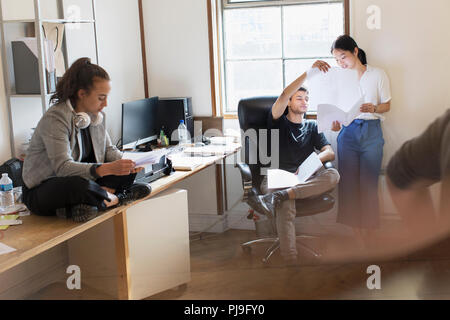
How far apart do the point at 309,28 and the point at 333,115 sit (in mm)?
1295

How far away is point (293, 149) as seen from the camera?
1.06m

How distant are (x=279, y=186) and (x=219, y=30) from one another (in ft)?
5.20

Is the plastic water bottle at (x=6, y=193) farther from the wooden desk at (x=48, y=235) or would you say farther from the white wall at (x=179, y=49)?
the white wall at (x=179, y=49)

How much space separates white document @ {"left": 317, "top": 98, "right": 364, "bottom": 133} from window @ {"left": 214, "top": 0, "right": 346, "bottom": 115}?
1.20 meters

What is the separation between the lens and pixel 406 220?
12.9 inches

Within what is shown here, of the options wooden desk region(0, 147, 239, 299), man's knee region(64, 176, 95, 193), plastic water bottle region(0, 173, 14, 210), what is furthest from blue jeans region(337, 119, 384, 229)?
plastic water bottle region(0, 173, 14, 210)

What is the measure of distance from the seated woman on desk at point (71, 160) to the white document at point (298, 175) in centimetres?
49

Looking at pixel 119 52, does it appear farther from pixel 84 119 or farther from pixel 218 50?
pixel 84 119

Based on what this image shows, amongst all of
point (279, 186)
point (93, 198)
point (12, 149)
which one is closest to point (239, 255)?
point (279, 186)

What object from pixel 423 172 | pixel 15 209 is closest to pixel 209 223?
pixel 15 209

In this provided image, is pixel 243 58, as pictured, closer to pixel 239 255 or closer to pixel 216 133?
pixel 216 133

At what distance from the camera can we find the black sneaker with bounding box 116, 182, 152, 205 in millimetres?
1396

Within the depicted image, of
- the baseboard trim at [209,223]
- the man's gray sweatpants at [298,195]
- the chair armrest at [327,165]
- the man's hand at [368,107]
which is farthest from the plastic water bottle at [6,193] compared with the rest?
the man's hand at [368,107]

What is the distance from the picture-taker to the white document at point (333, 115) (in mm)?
603
